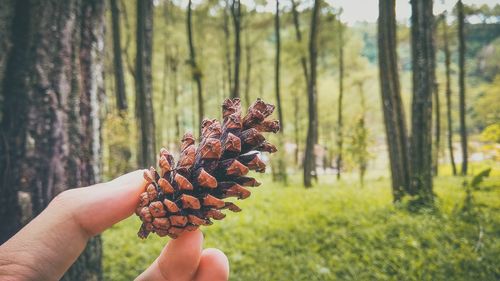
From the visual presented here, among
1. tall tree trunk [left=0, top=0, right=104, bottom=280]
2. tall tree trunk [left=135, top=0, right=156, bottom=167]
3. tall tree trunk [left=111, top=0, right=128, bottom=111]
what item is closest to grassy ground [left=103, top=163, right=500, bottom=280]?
tall tree trunk [left=135, top=0, right=156, bottom=167]

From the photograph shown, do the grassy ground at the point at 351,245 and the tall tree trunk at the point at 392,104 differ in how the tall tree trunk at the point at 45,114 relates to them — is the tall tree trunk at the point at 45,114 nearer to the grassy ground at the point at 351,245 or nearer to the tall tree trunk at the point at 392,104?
the grassy ground at the point at 351,245

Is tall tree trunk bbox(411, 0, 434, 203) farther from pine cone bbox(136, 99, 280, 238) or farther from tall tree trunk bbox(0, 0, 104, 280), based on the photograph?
pine cone bbox(136, 99, 280, 238)

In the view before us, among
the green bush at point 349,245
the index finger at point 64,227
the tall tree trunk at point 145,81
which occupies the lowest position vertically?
the green bush at point 349,245

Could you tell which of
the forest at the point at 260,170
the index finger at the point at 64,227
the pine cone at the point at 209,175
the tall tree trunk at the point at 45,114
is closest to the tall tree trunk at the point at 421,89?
the forest at the point at 260,170

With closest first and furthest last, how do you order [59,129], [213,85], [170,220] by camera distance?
[170,220] < [59,129] < [213,85]

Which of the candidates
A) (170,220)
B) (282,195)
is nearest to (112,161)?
(282,195)

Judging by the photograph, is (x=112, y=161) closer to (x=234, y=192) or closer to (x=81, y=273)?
(x=81, y=273)
